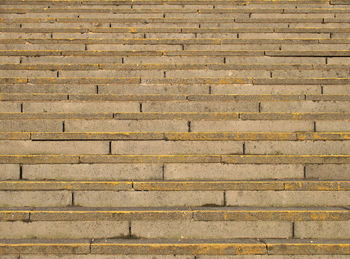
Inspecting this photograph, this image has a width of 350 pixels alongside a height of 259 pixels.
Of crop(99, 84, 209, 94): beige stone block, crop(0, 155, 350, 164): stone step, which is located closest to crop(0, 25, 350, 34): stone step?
crop(99, 84, 209, 94): beige stone block

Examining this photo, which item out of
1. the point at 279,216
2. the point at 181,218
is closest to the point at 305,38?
the point at 279,216

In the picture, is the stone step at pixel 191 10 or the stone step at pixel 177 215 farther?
the stone step at pixel 191 10

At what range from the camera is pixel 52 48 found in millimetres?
4125

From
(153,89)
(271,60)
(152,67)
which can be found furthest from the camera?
(271,60)

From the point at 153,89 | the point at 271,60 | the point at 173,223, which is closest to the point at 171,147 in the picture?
the point at 173,223

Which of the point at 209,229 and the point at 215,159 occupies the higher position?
the point at 215,159

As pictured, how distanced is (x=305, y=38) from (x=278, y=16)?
0.70 m

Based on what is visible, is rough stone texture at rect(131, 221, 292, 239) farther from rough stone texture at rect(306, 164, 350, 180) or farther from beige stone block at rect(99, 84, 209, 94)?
beige stone block at rect(99, 84, 209, 94)

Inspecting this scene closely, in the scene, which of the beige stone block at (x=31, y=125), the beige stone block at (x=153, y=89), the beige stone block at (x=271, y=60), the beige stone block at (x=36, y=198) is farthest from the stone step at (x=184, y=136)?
the beige stone block at (x=271, y=60)

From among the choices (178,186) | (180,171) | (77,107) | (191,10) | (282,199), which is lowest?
(282,199)

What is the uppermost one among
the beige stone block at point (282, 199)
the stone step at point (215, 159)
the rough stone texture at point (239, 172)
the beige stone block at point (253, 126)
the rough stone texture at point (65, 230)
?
the beige stone block at point (253, 126)

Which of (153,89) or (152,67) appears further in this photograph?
(152,67)

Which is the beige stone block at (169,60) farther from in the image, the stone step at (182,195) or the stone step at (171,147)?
the stone step at (182,195)

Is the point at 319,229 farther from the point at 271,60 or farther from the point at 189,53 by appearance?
the point at 189,53
